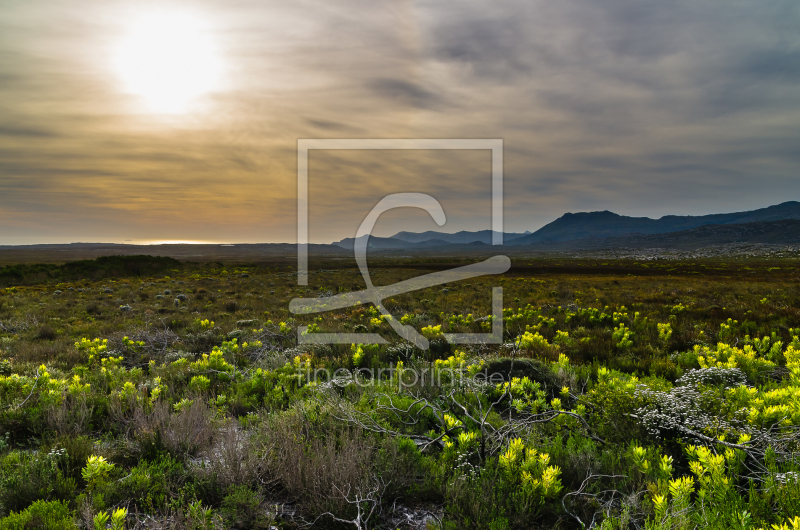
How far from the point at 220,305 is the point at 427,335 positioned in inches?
468

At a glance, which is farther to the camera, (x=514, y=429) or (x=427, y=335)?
(x=427, y=335)

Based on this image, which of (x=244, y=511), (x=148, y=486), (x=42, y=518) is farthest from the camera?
(x=148, y=486)

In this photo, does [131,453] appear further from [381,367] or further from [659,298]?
[659,298]

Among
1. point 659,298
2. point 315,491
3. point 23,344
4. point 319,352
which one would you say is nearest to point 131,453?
point 315,491

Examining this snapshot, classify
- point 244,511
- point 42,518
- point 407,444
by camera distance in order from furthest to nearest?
point 407,444 < point 244,511 < point 42,518

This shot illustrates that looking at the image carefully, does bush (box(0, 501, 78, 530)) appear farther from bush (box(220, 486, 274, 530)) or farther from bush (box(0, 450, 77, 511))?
bush (box(220, 486, 274, 530))

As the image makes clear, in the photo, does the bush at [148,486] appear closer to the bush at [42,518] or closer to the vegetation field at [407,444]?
the vegetation field at [407,444]

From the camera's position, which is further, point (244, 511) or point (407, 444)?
point (407, 444)

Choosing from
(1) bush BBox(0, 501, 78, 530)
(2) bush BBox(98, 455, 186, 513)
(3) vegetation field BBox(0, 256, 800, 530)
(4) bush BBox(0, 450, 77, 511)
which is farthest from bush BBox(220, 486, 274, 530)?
(4) bush BBox(0, 450, 77, 511)

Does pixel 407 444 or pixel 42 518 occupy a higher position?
pixel 42 518

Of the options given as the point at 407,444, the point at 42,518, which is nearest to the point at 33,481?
the point at 42,518

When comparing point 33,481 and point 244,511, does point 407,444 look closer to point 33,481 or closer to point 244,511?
point 244,511

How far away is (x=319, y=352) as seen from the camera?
7.71 meters

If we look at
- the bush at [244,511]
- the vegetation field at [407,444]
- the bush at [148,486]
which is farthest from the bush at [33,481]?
the bush at [244,511]
